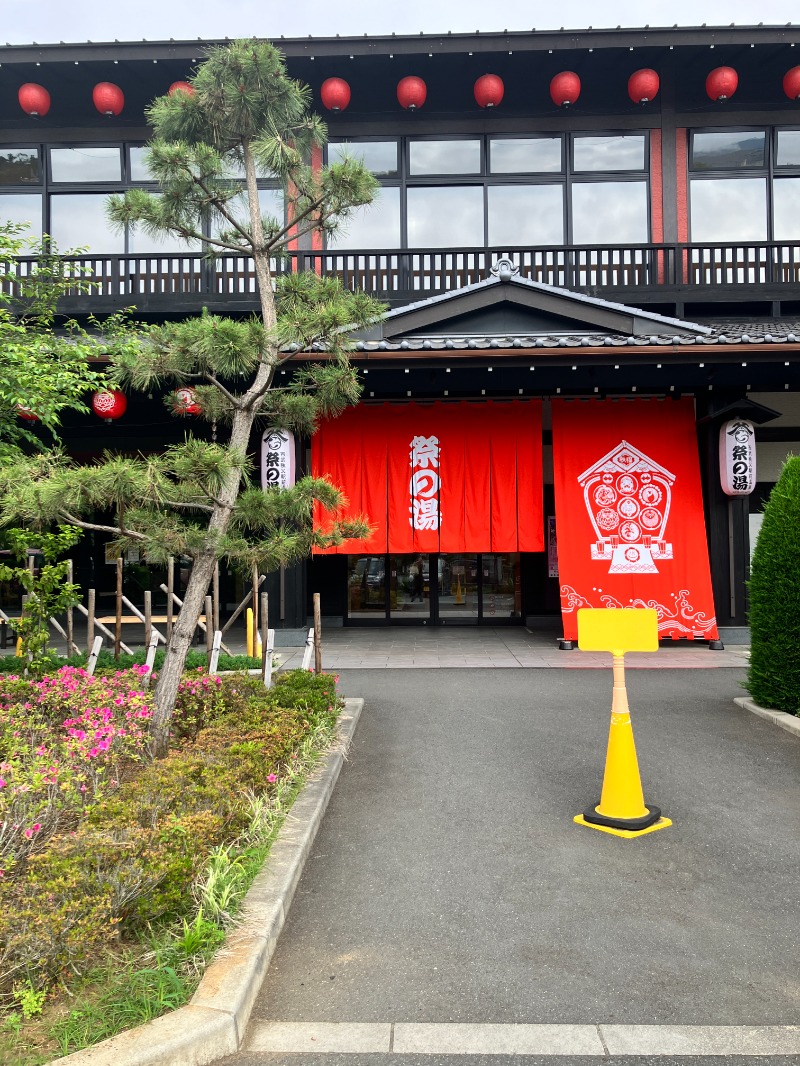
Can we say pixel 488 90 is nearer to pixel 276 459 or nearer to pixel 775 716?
pixel 276 459

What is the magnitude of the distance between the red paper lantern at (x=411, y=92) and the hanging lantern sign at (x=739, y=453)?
920cm

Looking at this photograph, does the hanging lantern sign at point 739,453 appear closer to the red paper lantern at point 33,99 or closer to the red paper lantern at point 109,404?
the red paper lantern at point 109,404

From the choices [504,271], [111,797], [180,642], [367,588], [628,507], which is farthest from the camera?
[367,588]

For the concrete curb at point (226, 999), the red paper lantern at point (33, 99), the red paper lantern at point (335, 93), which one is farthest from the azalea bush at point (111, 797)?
the red paper lantern at point (33, 99)

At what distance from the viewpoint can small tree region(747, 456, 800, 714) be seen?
6.88m

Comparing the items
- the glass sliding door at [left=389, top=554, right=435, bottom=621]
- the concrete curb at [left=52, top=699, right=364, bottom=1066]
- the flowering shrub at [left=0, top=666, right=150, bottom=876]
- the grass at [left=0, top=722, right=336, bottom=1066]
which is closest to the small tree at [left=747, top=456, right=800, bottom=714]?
the concrete curb at [left=52, top=699, right=364, bottom=1066]

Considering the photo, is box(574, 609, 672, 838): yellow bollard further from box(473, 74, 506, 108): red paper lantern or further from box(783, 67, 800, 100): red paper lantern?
box(783, 67, 800, 100): red paper lantern

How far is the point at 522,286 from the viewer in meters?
12.1

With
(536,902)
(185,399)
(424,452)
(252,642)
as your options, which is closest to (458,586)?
(424,452)

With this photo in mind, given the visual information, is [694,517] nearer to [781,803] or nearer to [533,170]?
[781,803]

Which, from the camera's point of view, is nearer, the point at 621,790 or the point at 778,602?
the point at 621,790

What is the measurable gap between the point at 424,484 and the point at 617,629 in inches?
280

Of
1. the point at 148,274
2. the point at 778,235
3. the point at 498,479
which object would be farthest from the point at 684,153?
the point at 148,274

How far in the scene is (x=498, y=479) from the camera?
1161 cm
